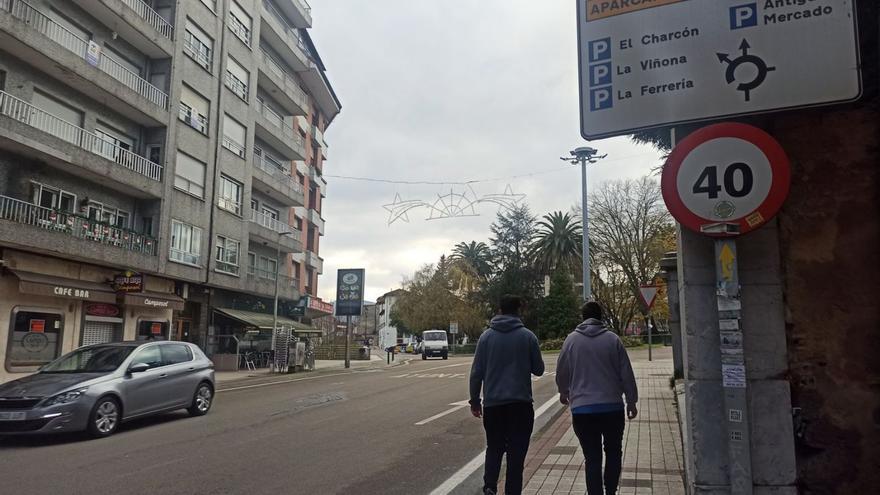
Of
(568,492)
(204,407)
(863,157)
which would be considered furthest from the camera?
(204,407)

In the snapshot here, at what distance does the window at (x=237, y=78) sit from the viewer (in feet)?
97.9

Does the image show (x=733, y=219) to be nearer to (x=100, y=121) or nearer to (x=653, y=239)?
(x=100, y=121)

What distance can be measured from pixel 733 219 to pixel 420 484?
423cm

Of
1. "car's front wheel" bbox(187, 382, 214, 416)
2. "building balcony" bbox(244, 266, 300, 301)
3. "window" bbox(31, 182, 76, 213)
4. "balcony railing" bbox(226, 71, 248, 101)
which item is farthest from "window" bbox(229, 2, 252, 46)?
"car's front wheel" bbox(187, 382, 214, 416)

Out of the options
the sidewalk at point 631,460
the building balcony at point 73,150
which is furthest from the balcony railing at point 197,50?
the sidewalk at point 631,460

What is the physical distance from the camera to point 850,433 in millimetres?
3660

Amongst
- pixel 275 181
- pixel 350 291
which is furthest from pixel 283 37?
pixel 350 291

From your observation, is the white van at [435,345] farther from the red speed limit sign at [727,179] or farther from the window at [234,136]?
the red speed limit sign at [727,179]

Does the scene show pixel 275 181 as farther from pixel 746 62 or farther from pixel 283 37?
pixel 746 62

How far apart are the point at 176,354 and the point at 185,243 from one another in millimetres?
15620

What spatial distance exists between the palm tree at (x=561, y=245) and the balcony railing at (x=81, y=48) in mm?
40021

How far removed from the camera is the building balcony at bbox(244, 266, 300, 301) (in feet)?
105

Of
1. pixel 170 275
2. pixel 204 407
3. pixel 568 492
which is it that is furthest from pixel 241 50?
pixel 568 492

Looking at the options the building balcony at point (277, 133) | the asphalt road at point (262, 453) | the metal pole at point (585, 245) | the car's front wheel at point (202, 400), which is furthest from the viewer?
the building balcony at point (277, 133)
